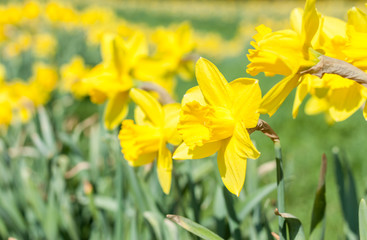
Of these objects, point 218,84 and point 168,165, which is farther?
point 168,165

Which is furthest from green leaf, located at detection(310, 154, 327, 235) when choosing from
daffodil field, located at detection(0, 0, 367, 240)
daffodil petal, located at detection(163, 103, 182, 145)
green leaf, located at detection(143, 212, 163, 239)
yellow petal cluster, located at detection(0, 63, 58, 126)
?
yellow petal cluster, located at detection(0, 63, 58, 126)

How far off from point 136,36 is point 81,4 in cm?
1289

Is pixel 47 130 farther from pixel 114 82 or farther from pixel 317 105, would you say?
pixel 317 105

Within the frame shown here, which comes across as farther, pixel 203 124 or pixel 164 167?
pixel 164 167

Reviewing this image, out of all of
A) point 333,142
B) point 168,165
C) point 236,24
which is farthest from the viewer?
point 236,24

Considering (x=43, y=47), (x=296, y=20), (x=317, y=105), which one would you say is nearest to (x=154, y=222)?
(x=317, y=105)

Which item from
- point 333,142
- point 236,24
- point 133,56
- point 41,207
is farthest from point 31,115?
point 236,24

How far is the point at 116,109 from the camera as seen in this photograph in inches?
48.6

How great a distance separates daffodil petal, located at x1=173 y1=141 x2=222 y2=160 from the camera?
0.73 meters

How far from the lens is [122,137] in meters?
0.96

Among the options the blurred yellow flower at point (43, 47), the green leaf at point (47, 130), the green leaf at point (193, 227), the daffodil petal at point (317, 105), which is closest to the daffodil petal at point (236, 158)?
the green leaf at point (193, 227)

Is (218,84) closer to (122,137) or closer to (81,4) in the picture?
(122,137)

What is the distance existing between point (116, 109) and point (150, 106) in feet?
0.93

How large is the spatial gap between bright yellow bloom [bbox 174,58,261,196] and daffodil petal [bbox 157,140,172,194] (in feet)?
0.58
